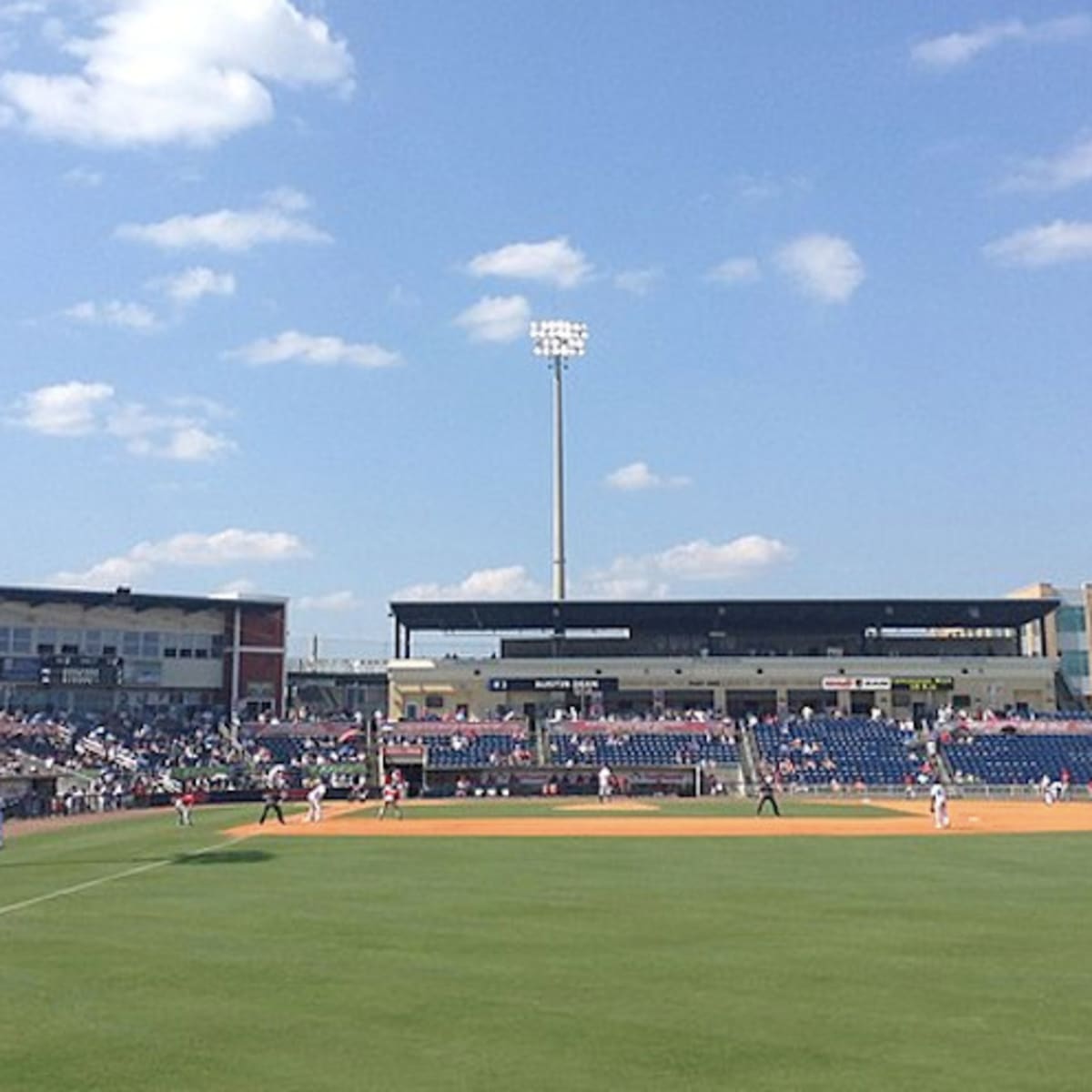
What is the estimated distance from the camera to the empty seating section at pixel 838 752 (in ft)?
244

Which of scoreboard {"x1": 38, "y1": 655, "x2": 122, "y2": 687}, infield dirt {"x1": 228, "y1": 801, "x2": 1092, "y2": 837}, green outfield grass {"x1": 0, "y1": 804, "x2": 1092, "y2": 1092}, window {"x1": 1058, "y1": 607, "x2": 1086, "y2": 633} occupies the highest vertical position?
window {"x1": 1058, "y1": 607, "x2": 1086, "y2": 633}

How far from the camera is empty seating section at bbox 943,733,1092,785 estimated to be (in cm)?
7394

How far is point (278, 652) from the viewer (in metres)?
97.5

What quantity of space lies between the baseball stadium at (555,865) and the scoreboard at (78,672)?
0.77 feet

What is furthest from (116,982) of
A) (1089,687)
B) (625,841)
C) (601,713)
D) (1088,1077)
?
(1089,687)

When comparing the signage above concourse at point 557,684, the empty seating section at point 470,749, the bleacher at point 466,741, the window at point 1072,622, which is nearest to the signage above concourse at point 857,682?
the signage above concourse at point 557,684

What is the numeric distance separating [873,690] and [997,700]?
9550 mm

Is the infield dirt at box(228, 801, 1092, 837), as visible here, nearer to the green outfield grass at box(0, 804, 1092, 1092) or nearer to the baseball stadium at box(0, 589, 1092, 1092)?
the baseball stadium at box(0, 589, 1092, 1092)

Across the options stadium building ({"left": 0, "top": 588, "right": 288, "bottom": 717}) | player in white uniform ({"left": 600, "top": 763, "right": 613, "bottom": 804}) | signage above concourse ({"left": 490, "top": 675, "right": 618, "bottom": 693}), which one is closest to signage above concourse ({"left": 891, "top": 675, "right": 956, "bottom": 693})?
signage above concourse ({"left": 490, "top": 675, "right": 618, "bottom": 693})

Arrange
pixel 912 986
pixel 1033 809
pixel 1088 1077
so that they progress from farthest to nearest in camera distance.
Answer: pixel 1033 809, pixel 912 986, pixel 1088 1077

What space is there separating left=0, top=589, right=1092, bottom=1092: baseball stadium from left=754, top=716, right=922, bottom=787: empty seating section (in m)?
0.38

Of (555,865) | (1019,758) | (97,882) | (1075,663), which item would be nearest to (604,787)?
(1019,758)

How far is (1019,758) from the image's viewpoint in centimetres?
7700

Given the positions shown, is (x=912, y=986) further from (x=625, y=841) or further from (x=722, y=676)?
(x=722, y=676)
